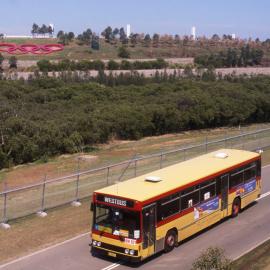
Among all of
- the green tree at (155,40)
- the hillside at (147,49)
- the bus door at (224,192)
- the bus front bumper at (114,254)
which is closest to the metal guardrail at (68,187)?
the bus front bumper at (114,254)

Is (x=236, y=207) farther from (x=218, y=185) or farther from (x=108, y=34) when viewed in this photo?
(x=108, y=34)

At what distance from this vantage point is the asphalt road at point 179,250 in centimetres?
1528

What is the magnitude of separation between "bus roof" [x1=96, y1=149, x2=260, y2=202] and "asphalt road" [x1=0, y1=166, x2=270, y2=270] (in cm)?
193

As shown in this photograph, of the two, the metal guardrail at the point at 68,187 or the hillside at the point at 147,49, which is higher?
the hillside at the point at 147,49

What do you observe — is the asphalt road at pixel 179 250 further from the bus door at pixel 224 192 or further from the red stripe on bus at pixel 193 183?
the red stripe on bus at pixel 193 183

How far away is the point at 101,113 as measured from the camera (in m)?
49.0

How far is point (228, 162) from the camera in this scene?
64.0 feet

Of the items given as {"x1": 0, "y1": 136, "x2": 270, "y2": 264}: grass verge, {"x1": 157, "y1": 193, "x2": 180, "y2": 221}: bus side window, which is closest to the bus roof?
{"x1": 157, "y1": 193, "x2": 180, "y2": 221}: bus side window

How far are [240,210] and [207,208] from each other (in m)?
3.22

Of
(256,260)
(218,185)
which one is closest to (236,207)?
(218,185)

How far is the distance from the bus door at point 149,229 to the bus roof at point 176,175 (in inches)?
13.6

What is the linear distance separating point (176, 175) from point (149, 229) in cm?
264

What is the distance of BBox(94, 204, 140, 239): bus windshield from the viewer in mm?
14734

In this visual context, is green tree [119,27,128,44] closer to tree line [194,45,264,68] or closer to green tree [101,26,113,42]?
green tree [101,26,113,42]
